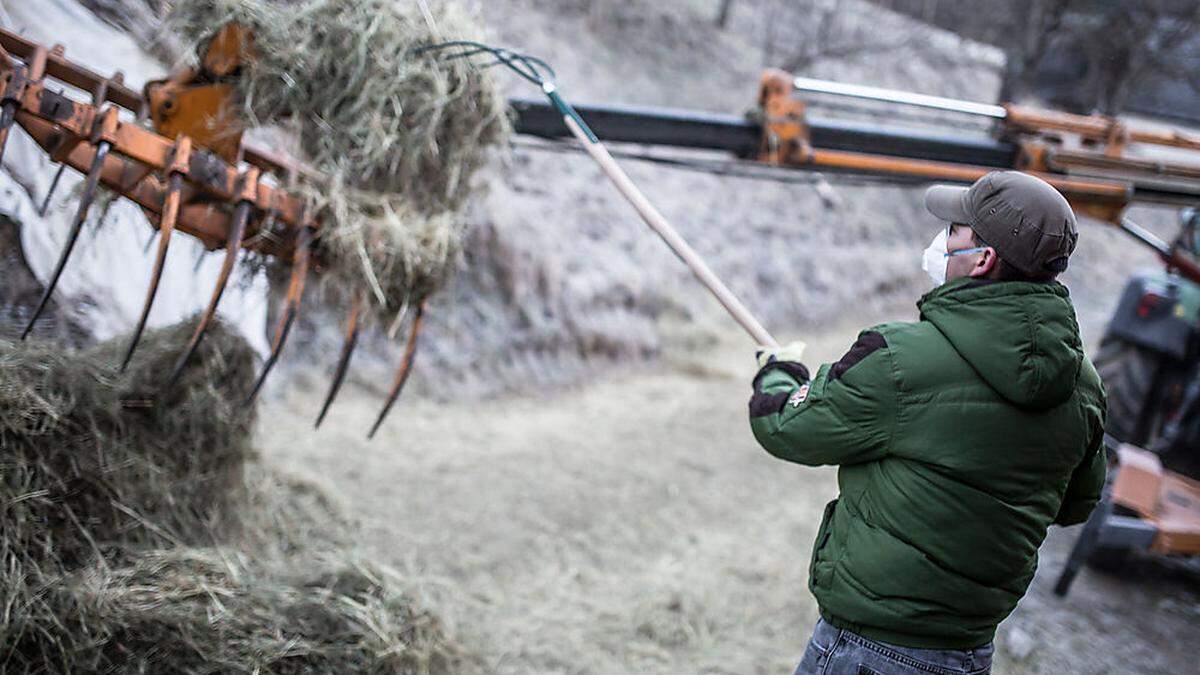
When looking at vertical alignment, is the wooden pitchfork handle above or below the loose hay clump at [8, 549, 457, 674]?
above

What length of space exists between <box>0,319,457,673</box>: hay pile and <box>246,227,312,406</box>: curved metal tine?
54 cm

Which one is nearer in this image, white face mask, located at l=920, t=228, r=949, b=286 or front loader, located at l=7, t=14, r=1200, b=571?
white face mask, located at l=920, t=228, r=949, b=286

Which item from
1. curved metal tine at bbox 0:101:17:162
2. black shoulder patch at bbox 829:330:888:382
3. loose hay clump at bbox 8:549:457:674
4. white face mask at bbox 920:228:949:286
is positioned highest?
white face mask at bbox 920:228:949:286

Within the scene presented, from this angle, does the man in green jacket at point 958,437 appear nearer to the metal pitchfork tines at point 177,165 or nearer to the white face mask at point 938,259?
the white face mask at point 938,259

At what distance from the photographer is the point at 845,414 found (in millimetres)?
1876

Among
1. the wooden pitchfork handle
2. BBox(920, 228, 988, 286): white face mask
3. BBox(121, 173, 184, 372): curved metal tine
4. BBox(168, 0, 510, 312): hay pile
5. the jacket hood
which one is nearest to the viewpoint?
the jacket hood

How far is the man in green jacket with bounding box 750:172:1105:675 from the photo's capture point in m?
1.80

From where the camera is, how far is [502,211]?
6684mm

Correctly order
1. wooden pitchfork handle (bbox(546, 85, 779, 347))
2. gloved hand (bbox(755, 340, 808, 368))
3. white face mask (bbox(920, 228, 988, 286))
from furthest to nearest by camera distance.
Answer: wooden pitchfork handle (bbox(546, 85, 779, 347))
gloved hand (bbox(755, 340, 808, 368))
white face mask (bbox(920, 228, 988, 286))

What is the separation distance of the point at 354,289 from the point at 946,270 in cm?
190

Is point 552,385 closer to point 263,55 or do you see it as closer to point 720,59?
point 263,55

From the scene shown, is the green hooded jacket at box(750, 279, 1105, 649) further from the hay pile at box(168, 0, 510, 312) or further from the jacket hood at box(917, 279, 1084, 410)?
the hay pile at box(168, 0, 510, 312)

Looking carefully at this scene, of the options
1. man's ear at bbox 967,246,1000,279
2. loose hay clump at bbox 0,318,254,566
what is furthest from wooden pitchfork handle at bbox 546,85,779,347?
loose hay clump at bbox 0,318,254,566

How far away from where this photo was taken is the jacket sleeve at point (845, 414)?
1846 millimetres
